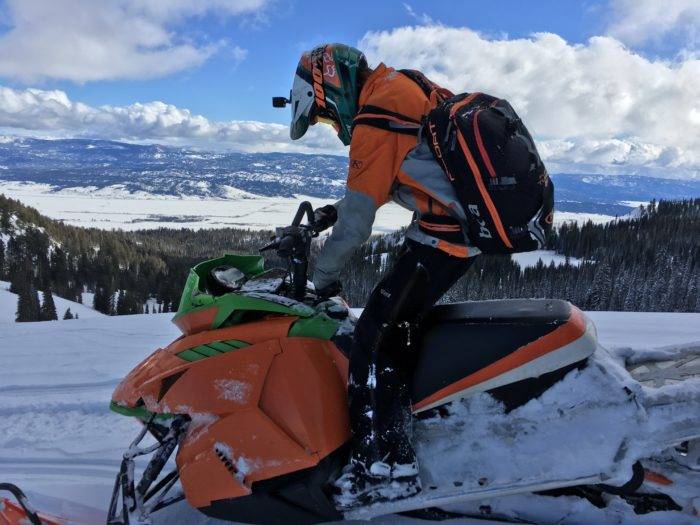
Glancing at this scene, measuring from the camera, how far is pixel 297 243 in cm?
250

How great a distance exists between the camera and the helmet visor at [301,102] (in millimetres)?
2617

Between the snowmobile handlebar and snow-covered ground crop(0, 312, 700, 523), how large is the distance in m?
1.36

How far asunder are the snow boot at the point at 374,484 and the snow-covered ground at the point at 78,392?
1.36 ft

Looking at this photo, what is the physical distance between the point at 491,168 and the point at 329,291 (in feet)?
3.58

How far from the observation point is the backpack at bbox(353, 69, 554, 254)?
2.04 m

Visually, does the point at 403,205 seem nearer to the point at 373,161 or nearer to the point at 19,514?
the point at 373,161

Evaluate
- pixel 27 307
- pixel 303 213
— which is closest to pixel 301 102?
pixel 303 213

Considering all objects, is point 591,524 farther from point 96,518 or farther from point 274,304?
point 96,518

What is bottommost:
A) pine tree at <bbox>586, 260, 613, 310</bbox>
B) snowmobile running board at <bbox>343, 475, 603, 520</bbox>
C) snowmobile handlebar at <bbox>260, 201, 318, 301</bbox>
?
pine tree at <bbox>586, 260, 613, 310</bbox>

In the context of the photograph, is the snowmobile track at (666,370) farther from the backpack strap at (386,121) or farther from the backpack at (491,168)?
the backpack strap at (386,121)

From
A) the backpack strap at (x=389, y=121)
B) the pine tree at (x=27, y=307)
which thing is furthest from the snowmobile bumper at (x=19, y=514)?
the pine tree at (x=27, y=307)

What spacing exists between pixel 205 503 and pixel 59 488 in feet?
4.79

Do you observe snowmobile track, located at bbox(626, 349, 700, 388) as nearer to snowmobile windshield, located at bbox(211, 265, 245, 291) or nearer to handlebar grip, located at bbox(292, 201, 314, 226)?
handlebar grip, located at bbox(292, 201, 314, 226)

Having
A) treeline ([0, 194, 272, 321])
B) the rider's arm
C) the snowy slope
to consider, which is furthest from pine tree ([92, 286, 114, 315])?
the rider's arm
